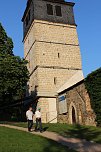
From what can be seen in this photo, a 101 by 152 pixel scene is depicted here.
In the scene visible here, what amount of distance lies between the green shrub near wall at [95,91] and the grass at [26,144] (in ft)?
Answer: 27.2

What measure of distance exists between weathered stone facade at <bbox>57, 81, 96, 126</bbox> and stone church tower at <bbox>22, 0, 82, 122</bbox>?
127 inches

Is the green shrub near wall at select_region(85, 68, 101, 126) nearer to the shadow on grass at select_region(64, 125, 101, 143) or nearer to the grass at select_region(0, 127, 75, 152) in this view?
the shadow on grass at select_region(64, 125, 101, 143)

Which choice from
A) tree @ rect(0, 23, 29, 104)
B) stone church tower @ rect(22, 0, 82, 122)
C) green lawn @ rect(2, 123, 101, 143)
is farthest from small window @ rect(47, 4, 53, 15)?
green lawn @ rect(2, 123, 101, 143)

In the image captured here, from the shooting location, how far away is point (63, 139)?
14023mm

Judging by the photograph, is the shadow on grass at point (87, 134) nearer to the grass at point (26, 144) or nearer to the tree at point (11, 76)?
the grass at point (26, 144)

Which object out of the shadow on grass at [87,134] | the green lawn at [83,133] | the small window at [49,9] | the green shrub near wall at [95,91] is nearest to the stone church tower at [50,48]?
the small window at [49,9]

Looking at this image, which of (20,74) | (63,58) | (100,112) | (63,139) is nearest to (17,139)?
(63,139)

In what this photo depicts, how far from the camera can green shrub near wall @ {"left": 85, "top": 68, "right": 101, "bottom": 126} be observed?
20875 mm

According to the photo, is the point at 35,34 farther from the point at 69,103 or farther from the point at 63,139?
the point at 63,139

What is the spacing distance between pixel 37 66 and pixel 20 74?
237 inches

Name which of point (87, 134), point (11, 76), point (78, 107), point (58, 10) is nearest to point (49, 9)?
point (58, 10)

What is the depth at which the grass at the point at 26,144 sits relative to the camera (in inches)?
443

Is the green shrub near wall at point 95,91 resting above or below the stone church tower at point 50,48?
below

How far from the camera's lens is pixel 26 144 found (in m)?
12.3
